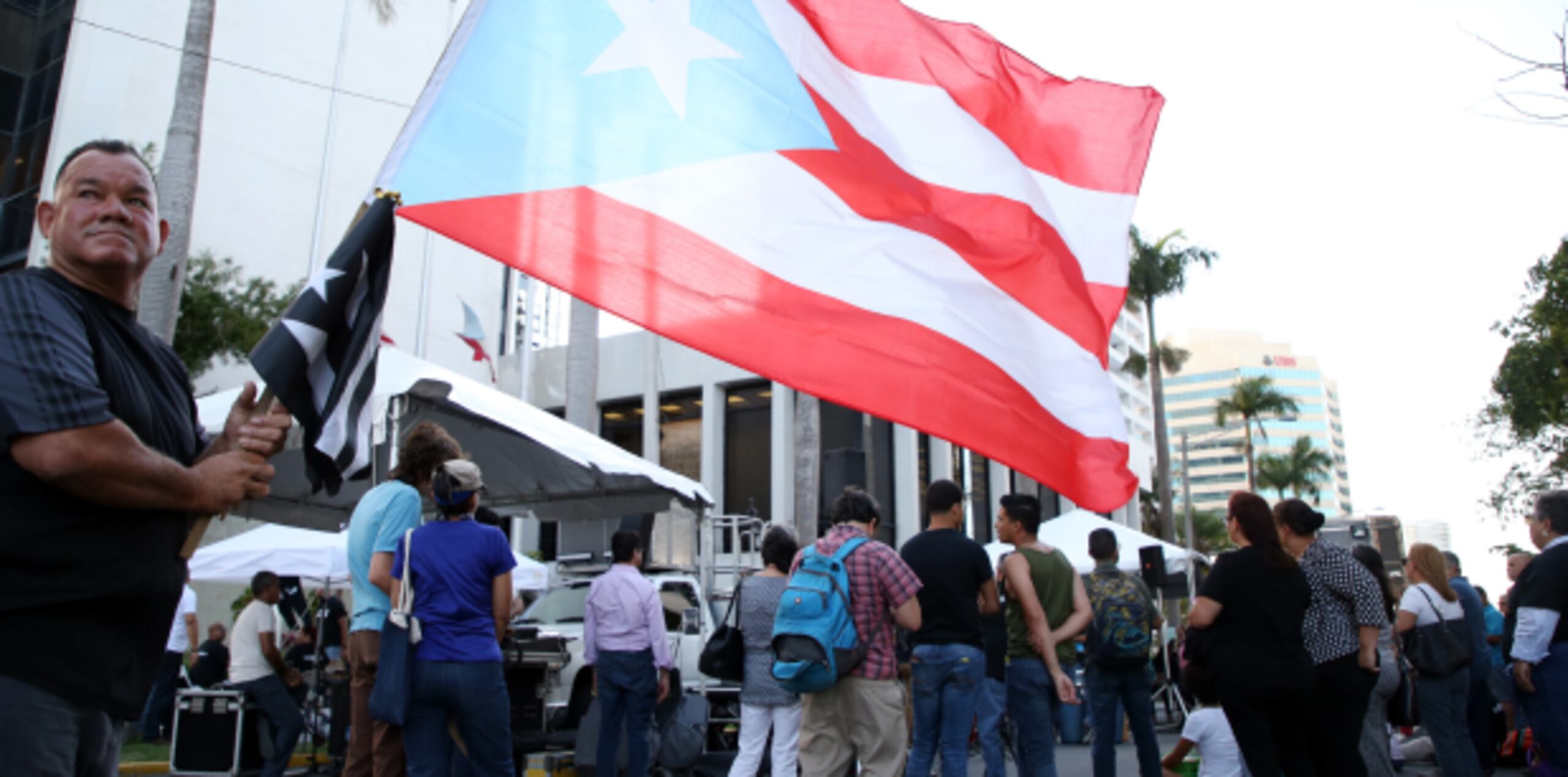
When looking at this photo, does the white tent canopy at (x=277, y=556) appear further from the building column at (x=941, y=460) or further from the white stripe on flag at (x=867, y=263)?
the building column at (x=941, y=460)

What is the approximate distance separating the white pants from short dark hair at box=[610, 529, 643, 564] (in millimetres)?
1443

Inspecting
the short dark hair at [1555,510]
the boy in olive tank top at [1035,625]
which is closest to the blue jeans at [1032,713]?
the boy in olive tank top at [1035,625]

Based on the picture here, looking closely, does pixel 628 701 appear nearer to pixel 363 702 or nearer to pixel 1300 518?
pixel 363 702

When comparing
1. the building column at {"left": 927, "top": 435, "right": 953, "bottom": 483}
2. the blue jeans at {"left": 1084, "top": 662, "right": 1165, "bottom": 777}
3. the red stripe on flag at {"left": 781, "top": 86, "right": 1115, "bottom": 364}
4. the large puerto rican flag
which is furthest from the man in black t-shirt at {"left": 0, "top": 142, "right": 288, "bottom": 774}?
the building column at {"left": 927, "top": 435, "right": 953, "bottom": 483}

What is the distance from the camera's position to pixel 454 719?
4723mm

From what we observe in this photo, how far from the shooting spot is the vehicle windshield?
39.8 ft

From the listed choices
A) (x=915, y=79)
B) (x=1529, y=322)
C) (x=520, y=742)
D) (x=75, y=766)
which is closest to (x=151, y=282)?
(x=520, y=742)

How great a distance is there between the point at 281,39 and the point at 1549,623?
3508cm

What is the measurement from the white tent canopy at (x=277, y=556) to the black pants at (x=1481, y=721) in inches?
378

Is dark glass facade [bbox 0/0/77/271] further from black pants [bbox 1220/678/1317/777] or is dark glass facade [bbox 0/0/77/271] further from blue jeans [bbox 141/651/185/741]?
black pants [bbox 1220/678/1317/777]

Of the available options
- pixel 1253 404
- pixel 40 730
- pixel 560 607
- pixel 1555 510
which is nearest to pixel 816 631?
pixel 40 730

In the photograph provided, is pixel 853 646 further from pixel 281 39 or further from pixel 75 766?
pixel 281 39

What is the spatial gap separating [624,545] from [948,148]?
3926 mm

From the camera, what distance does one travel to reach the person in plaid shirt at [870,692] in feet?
17.8
